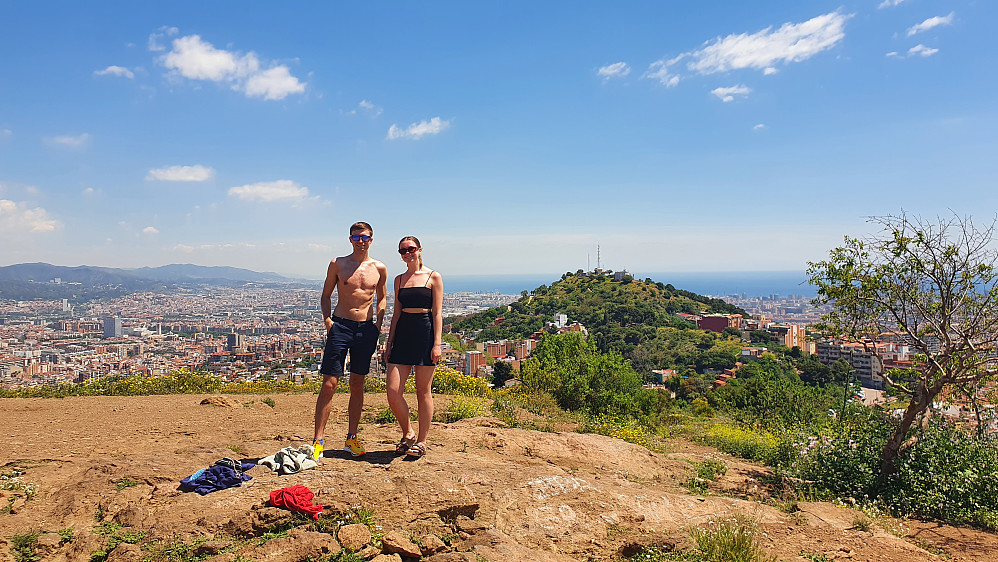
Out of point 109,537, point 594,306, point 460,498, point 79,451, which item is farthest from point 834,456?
point 594,306

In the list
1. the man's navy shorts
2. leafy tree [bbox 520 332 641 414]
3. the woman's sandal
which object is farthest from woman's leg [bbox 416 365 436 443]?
leafy tree [bbox 520 332 641 414]

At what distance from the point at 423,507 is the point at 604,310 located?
4579 cm

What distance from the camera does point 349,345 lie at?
4.94 m

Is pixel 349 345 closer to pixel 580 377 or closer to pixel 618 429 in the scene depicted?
pixel 618 429

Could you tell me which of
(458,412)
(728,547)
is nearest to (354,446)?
(458,412)

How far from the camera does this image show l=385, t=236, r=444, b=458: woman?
4.89 meters

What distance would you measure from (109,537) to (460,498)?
2.25m

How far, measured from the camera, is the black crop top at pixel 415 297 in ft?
16.0

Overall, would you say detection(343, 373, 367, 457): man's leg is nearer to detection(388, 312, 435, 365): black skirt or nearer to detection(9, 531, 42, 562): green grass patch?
detection(388, 312, 435, 365): black skirt

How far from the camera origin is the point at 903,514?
16.1 feet

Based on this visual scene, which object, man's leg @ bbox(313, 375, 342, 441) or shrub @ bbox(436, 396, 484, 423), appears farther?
shrub @ bbox(436, 396, 484, 423)

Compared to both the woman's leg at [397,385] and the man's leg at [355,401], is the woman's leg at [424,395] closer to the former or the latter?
the woman's leg at [397,385]

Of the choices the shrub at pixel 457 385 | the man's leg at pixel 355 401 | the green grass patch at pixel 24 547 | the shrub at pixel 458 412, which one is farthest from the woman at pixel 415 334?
the shrub at pixel 457 385

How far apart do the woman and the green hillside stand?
3300cm
